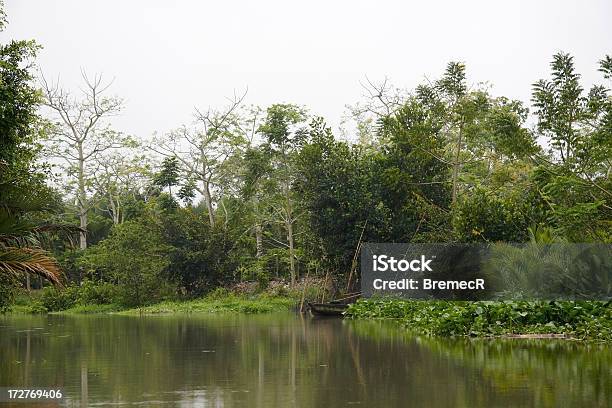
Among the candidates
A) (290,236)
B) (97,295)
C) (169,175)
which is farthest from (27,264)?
(169,175)

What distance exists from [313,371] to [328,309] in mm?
17752

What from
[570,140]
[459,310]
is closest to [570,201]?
[570,140]

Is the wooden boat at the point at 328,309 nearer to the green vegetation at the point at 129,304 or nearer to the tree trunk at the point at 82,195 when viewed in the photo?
the green vegetation at the point at 129,304

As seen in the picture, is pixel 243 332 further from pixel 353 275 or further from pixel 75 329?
pixel 353 275

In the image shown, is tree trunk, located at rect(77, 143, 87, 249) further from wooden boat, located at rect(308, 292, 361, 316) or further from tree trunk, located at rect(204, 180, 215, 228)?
wooden boat, located at rect(308, 292, 361, 316)

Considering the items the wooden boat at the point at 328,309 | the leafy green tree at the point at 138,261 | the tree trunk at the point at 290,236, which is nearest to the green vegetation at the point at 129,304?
the leafy green tree at the point at 138,261

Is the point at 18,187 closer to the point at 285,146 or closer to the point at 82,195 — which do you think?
the point at 285,146

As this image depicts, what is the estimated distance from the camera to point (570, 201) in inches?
890

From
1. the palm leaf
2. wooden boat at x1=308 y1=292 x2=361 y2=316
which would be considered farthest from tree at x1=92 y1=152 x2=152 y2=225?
the palm leaf

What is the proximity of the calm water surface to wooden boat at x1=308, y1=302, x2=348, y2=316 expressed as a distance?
957 cm

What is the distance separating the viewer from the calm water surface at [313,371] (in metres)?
9.08

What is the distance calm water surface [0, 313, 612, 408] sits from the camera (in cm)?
908

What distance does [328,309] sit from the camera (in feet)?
97.1

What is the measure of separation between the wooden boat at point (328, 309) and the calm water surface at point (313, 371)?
957cm
